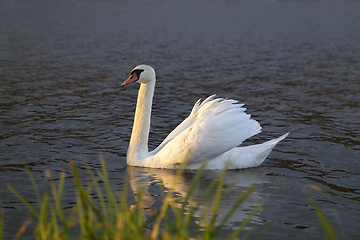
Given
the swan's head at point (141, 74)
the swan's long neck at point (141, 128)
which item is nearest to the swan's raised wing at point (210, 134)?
the swan's long neck at point (141, 128)

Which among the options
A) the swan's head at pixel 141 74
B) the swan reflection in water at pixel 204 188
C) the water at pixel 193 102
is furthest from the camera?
the swan's head at pixel 141 74

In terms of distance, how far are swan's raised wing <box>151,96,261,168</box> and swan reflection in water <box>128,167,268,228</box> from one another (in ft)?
1.08

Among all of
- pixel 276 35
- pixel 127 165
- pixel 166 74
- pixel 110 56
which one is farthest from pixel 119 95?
pixel 276 35

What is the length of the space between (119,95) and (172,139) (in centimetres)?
737

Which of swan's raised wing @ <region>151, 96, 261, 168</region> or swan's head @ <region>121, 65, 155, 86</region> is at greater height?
swan's head @ <region>121, 65, 155, 86</region>

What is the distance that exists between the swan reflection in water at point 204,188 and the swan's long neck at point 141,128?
0.23 m

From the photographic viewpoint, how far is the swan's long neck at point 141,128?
787 cm

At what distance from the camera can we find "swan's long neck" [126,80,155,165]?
787 centimetres

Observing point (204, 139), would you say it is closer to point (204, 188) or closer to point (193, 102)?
point (204, 188)

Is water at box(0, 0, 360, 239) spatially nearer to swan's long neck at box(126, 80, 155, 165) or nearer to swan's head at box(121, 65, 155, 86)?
swan's long neck at box(126, 80, 155, 165)

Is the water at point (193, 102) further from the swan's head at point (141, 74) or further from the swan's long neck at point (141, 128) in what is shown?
the swan's head at point (141, 74)

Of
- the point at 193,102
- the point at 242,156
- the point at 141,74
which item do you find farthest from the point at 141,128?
the point at 193,102

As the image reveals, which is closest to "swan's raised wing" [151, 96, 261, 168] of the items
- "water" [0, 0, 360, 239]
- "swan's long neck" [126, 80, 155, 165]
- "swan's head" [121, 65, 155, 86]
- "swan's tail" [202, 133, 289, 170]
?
"swan's tail" [202, 133, 289, 170]

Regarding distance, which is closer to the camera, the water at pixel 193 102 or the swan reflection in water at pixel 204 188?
the swan reflection in water at pixel 204 188
